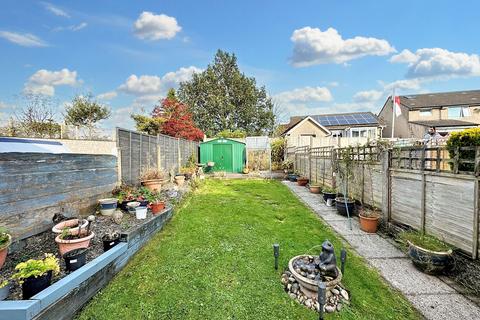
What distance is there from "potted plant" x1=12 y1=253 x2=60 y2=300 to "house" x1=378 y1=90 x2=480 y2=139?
28309mm

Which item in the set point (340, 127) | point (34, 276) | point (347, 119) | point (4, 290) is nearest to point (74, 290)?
point (34, 276)

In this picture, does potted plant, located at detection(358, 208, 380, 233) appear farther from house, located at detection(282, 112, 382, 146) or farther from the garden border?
house, located at detection(282, 112, 382, 146)

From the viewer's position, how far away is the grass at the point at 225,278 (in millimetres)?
2490

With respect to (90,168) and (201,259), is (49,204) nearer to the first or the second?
(90,168)

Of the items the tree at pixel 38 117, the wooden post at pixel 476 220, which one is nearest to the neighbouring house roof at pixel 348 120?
the tree at pixel 38 117

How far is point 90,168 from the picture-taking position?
492 centimetres

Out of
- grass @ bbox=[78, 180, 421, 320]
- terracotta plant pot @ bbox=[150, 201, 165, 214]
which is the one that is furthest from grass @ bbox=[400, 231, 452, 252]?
terracotta plant pot @ bbox=[150, 201, 165, 214]

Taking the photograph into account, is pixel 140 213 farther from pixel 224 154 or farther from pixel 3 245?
pixel 224 154

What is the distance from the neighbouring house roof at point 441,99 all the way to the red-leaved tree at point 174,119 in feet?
74.8

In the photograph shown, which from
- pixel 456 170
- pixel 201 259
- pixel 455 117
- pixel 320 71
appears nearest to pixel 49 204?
pixel 201 259

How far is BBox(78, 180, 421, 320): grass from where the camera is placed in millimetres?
2490

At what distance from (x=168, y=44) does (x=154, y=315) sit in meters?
12.5

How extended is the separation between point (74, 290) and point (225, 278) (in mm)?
1657

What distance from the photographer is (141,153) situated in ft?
24.7
